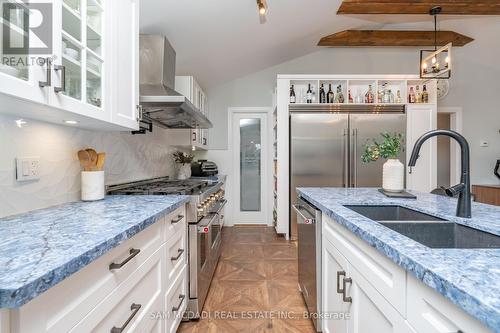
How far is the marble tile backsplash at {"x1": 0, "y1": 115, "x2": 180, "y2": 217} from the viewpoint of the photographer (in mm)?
1203

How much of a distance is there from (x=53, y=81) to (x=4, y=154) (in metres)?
0.49

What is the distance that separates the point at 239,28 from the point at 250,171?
251cm

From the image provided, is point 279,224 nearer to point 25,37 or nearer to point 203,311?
point 203,311

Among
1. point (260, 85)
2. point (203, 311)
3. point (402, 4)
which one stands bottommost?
point (203, 311)

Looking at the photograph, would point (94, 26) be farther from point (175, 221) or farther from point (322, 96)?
point (322, 96)

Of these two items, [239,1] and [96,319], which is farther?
[239,1]

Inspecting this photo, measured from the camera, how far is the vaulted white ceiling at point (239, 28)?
8.13 feet

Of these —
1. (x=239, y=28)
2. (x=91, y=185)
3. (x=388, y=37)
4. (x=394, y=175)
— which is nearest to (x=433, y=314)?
(x=394, y=175)

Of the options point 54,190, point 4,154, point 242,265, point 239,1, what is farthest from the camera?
point 242,265

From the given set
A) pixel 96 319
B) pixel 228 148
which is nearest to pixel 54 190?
pixel 96 319

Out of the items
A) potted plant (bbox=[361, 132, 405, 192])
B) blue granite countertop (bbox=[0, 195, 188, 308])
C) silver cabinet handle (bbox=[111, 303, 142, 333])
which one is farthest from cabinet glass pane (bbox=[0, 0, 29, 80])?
potted plant (bbox=[361, 132, 405, 192])

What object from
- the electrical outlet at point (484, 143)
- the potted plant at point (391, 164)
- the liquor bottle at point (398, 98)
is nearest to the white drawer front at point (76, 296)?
the potted plant at point (391, 164)

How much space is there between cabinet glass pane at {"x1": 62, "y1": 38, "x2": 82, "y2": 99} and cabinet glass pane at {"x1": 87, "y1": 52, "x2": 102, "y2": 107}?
0.07 metres

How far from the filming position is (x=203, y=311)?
6.87ft
